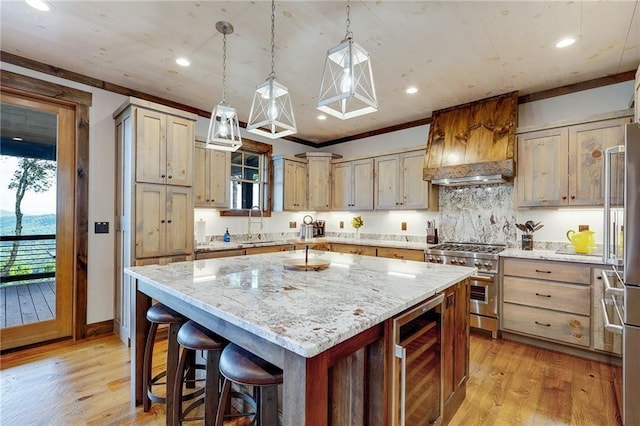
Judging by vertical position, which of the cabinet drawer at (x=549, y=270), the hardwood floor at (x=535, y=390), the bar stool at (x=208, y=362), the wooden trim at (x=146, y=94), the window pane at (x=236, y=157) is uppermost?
the wooden trim at (x=146, y=94)

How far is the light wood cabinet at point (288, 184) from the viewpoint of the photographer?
4.97 meters

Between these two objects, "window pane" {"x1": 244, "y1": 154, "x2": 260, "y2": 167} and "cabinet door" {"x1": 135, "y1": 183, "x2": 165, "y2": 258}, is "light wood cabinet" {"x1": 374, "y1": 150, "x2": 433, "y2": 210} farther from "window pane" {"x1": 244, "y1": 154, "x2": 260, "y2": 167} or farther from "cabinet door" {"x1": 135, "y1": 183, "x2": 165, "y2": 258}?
"cabinet door" {"x1": 135, "y1": 183, "x2": 165, "y2": 258}

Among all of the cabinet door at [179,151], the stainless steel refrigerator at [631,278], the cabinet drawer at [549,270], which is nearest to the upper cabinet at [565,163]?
the cabinet drawer at [549,270]

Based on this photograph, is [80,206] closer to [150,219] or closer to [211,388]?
[150,219]

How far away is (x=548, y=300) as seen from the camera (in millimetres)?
3021

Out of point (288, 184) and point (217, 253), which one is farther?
point (288, 184)

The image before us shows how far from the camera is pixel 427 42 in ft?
8.39

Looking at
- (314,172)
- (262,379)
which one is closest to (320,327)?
(262,379)

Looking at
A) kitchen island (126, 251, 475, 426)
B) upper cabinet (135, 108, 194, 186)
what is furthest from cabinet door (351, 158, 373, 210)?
kitchen island (126, 251, 475, 426)

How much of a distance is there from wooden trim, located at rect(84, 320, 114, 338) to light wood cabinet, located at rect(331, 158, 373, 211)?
11.6ft

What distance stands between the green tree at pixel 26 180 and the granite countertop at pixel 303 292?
2.00 meters

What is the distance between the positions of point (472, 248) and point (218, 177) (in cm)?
340

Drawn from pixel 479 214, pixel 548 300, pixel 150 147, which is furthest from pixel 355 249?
pixel 150 147

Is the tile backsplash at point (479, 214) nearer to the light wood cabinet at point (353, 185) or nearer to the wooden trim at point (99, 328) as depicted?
the light wood cabinet at point (353, 185)
